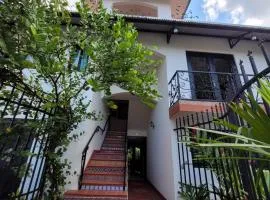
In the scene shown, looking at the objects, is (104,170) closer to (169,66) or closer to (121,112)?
(169,66)

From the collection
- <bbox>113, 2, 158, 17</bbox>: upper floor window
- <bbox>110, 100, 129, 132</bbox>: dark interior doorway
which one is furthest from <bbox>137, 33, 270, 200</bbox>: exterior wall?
<bbox>113, 2, 158, 17</bbox>: upper floor window

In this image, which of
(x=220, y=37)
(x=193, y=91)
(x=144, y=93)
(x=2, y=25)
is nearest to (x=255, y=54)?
(x=220, y=37)

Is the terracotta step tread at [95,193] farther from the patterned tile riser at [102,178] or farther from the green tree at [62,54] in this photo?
the patterned tile riser at [102,178]

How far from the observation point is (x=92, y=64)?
3.47 meters

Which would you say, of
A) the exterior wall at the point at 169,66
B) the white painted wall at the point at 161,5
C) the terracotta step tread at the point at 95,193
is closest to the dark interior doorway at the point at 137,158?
the exterior wall at the point at 169,66

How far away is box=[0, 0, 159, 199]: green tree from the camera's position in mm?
2178

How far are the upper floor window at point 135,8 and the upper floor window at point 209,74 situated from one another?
13.4 feet

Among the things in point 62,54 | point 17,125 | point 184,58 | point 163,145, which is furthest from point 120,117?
point 17,125

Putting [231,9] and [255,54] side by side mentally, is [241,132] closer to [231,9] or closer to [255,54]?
[231,9]

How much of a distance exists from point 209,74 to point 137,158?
21.4 ft

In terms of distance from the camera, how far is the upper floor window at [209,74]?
21.8 ft

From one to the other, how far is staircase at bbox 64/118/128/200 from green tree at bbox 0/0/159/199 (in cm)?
78

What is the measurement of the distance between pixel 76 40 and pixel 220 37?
6.26 m

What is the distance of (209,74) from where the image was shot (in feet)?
22.8
